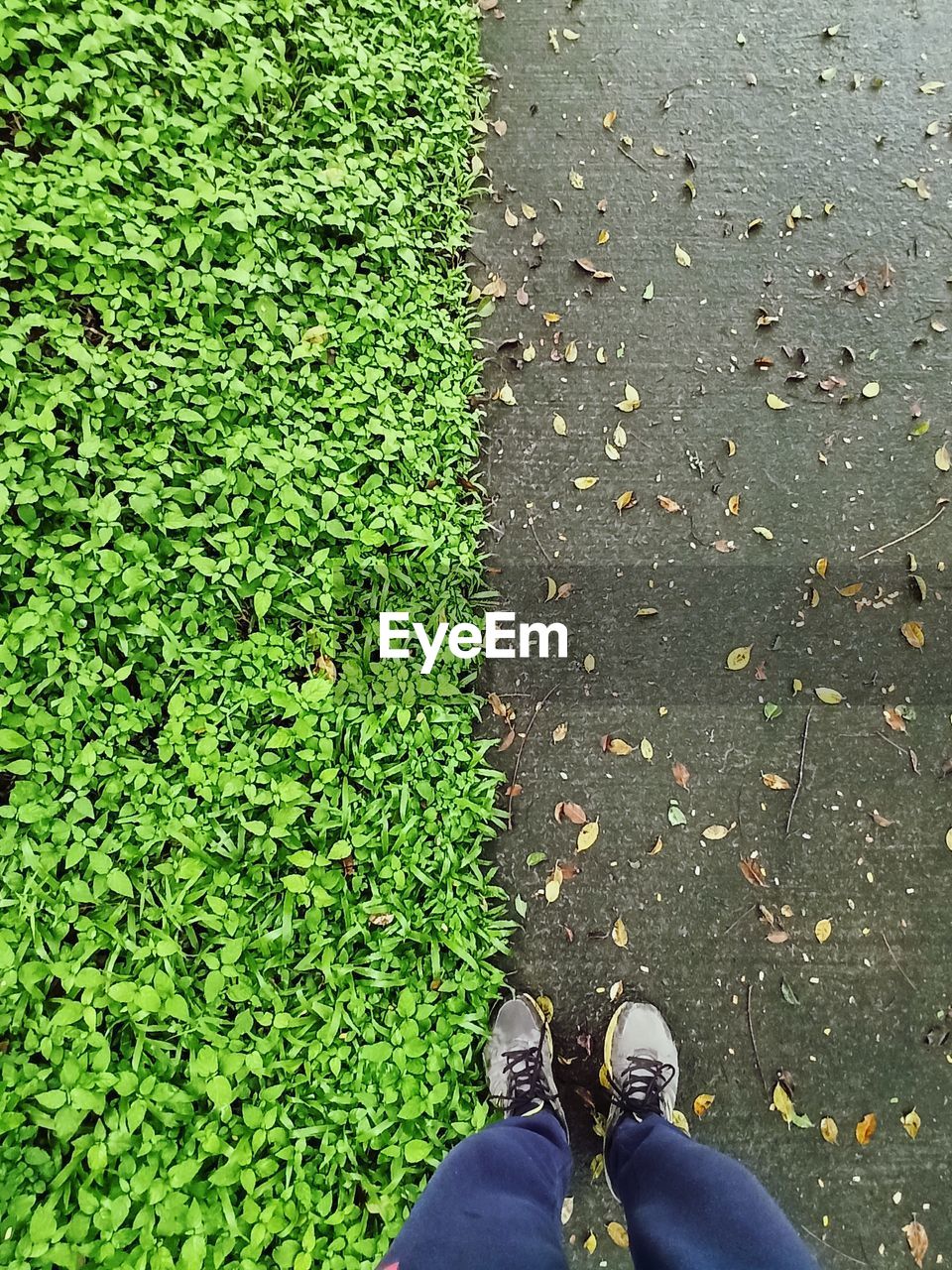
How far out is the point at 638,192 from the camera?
9.93 feet

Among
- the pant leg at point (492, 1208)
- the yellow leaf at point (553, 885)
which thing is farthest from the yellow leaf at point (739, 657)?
the pant leg at point (492, 1208)

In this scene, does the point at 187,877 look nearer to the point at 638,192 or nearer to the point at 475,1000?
the point at 475,1000

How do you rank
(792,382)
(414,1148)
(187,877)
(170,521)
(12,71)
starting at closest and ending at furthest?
(414,1148) → (187,877) → (170,521) → (12,71) → (792,382)

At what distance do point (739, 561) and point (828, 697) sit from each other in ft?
2.03

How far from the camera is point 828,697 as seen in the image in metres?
2.66

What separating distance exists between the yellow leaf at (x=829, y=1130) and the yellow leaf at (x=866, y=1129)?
73mm

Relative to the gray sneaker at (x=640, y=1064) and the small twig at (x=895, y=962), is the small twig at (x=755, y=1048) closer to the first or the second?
the gray sneaker at (x=640, y=1064)

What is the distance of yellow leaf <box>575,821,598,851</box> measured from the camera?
2516 millimetres

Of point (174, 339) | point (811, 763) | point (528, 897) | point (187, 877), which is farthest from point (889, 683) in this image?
point (174, 339)

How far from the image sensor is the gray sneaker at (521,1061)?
2156 millimetres

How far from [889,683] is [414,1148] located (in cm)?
230

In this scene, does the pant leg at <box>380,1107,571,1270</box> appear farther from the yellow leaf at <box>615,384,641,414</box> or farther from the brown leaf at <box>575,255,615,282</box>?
the brown leaf at <box>575,255,615,282</box>

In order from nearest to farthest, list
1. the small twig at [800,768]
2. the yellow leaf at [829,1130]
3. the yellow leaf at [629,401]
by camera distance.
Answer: the yellow leaf at [829,1130], the small twig at [800,768], the yellow leaf at [629,401]

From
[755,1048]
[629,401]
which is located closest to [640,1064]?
[755,1048]
